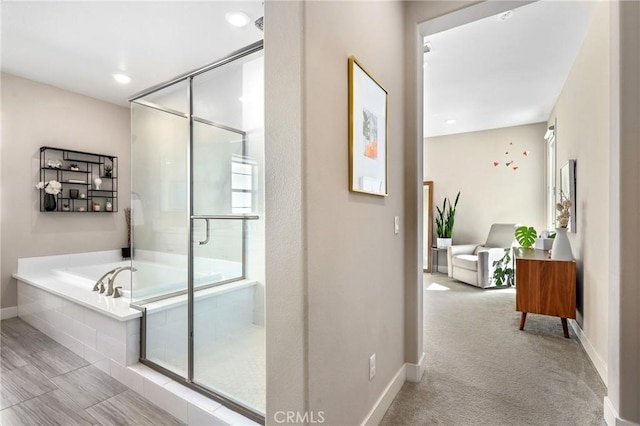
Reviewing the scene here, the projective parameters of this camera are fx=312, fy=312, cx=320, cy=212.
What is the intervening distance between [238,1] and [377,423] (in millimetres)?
2830

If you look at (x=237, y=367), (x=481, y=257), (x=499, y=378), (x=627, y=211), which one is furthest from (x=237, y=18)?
(x=481, y=257)

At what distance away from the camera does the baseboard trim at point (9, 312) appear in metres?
3.35

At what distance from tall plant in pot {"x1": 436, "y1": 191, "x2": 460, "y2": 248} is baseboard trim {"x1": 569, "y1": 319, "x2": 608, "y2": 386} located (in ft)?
9.05

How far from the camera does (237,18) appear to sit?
2.44 metres

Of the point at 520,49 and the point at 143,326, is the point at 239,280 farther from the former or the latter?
the point at 520,49

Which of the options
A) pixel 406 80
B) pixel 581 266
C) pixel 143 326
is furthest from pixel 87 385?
pixel 581 266

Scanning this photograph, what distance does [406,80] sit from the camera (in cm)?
213

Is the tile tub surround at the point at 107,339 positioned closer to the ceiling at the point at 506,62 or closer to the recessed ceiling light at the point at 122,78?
the recessed ceiling light at the point at 122,78

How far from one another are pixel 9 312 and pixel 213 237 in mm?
3140

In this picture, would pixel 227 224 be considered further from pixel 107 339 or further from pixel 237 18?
pixel 237 18

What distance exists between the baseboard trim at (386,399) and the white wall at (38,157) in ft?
13.4

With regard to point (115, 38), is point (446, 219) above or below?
below

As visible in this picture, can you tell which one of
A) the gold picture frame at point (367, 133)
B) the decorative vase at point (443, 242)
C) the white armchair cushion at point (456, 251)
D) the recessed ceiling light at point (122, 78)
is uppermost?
the recessed ceiling light at point (122, 78)

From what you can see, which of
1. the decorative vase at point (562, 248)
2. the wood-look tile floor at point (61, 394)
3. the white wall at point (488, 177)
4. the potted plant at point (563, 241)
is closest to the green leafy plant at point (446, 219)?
the white wall at point (488, 177)
